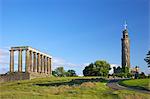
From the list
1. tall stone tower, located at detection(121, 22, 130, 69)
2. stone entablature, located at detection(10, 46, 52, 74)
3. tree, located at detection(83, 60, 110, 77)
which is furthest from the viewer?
tall stone tower, located at detection(121, 22, 130, 69)

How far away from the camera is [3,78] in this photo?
12562cm

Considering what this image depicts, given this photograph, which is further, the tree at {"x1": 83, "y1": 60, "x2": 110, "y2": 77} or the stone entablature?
the tree at {"x1": 83, "y1": 60, "x2": 110, "y2": 77}

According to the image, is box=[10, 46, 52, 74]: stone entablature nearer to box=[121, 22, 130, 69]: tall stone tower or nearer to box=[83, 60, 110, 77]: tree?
box=[83, 60, 110, 77]: tree

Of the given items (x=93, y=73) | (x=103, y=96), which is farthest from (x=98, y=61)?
(x=103, y=96)

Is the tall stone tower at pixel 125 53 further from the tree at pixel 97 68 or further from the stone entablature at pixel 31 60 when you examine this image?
the stone entablature at pixel 31 60

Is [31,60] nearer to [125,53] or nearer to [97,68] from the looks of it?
[97,68]

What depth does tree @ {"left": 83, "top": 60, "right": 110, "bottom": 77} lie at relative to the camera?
163875 millimetres

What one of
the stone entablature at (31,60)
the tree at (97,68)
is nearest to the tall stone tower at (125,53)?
the tree at (97,68)

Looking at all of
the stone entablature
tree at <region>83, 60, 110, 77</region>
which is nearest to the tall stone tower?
tree at <region>83, 60, 110, 77</region>

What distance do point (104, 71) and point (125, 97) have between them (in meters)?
121

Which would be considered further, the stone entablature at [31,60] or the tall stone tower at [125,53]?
the tall stone tower at [125,53]

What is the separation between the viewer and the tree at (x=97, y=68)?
164 m

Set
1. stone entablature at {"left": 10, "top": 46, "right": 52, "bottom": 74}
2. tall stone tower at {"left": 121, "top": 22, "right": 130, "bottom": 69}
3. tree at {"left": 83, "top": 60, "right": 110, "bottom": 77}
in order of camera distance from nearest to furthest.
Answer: stone entablature at {"left": 10, "top": 46, "right": 52, "bottom": 74}
tree at {"left": 83, "top": 60, "right": 110, "bottom": 77}
tall stone tower at {"left": 121, "top": 22, "right": 130, "bottom": 69}

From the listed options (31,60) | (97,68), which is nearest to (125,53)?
(97,68)
